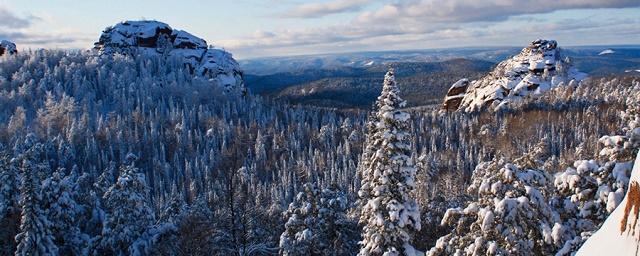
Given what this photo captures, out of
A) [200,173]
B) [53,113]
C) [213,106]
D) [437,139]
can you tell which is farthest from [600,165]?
[213,106]

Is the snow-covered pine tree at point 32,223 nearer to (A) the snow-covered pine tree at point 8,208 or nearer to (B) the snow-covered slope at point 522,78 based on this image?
(A) the snow-covered pine tree at point 8,208

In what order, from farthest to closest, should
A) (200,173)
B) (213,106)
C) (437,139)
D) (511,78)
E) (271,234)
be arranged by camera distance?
(213,106), (511,78), (437,139), (200,173), (271,234)

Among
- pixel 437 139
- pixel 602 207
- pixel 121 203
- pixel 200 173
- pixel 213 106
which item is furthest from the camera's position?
pixel 213 106

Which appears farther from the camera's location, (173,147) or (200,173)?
(173,147)

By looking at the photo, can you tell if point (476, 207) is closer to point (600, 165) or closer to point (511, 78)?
point (600, 165)

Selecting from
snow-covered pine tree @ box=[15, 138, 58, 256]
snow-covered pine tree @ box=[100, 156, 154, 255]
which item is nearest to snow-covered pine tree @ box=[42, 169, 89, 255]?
snow-covered pine tree @ box=[15, 138, 58, 256]

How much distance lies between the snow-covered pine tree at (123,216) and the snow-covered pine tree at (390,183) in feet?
51.2

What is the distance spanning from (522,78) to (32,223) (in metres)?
174

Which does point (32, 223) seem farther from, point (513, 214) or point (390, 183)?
point (513, 214)

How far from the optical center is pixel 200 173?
445ft

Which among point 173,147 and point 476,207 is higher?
point 476,207

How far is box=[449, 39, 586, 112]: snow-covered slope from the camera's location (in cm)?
17388

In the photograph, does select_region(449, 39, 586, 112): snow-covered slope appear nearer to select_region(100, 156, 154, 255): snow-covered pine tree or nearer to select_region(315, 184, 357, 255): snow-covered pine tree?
select_region(315, 184, 357, 255): snow-covered pine tree

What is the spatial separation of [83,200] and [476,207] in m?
28.3
